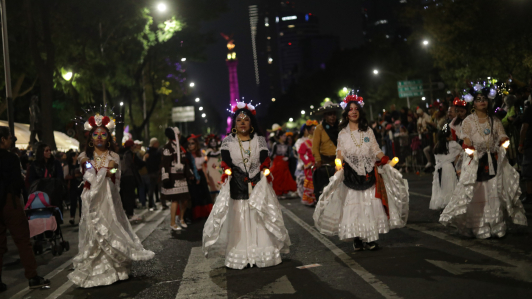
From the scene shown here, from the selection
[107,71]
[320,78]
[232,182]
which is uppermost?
[320,78]

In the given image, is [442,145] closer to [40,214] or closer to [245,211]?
[245,211]

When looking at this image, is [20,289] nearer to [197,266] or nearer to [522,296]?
[197,266]

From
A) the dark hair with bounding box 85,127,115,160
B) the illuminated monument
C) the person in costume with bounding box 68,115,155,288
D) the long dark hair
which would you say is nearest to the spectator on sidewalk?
the dark hair with bounding box 85,127,115,160

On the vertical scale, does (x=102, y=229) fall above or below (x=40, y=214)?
below

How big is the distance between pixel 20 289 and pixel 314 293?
404 cm

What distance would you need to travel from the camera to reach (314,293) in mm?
5859

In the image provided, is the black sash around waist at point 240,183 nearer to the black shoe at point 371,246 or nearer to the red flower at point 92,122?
the black shoe at point 371,246

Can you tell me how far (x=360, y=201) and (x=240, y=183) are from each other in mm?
1629

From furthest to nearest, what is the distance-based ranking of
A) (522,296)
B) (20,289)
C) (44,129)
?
(44,129) → (20,289) → (522,296)

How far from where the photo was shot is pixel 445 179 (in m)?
10.9

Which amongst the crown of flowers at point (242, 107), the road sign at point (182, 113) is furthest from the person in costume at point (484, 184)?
the road sign at point (182, 113)

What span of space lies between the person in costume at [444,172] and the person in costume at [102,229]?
5.83 m

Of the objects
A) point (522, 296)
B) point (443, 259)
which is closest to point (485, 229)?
point (443, 259)

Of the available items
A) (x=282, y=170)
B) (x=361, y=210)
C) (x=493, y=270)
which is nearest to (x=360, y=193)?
(x=361, y=210)
